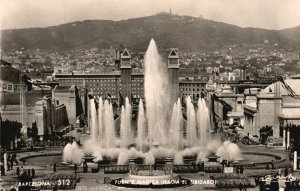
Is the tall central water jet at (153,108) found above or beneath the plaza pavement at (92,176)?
above

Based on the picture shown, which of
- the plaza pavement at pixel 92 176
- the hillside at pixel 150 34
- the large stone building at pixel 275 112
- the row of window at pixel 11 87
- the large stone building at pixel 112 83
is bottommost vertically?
the plaza pavement at pixel 92 176

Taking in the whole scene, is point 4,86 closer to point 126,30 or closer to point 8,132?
point 8,132

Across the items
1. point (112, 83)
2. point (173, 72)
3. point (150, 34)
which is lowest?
point (112, 83)

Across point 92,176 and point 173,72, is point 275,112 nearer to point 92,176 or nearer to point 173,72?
point 92,176

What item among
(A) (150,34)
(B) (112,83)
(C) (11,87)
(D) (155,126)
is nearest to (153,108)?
(D) (155,126)

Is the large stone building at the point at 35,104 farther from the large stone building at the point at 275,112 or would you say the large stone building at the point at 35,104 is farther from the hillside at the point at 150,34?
the hillside at the point at 150,34

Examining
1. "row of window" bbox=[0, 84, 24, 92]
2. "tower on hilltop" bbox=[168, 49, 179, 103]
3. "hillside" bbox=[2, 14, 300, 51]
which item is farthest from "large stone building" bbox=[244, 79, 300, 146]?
"hillside" bbox=[2, 14, 300, 51]

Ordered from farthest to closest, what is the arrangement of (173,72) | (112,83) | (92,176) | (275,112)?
1. (112,83)
2. (173,72)
3. (275,112)
4. (92,176)

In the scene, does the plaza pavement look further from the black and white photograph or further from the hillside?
the hillside

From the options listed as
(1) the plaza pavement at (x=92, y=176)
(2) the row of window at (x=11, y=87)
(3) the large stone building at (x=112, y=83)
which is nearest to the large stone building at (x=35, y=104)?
(2) the row of window at (x=11, y=87)
